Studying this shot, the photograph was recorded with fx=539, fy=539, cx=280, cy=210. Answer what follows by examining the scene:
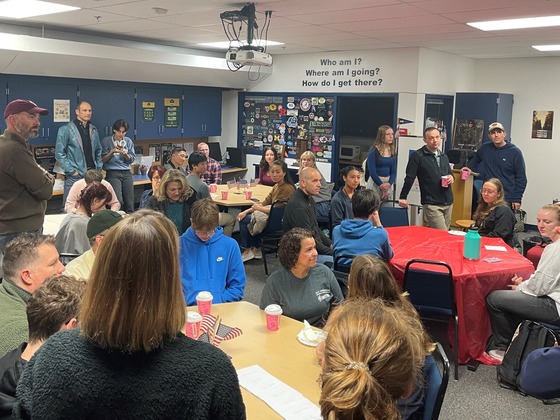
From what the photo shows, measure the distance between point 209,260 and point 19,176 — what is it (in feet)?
4.42

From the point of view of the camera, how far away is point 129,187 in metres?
7.79

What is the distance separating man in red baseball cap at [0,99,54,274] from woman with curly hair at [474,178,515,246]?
12.4 feet

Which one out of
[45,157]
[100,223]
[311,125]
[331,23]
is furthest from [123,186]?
[100,223]

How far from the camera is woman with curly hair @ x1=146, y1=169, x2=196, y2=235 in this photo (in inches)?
187

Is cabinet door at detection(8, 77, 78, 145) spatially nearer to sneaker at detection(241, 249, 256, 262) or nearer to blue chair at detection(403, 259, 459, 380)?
sneaker at detection(241, 249, 256, 262)

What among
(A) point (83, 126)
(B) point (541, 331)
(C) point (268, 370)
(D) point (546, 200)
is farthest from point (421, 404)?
(D) point (546, 200)

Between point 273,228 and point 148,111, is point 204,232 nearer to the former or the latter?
point 273,228

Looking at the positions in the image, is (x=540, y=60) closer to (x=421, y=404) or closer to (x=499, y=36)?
(x=499, y=36)

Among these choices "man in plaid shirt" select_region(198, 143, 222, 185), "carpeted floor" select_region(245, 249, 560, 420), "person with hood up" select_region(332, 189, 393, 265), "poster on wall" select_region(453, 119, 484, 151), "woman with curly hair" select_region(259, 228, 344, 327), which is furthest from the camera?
"poster on wall" select_region(453, 119, 484, 151)

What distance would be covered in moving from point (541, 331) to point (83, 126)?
614 centimetres

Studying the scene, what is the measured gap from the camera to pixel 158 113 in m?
8.81

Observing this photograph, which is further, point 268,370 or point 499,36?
point 499,36

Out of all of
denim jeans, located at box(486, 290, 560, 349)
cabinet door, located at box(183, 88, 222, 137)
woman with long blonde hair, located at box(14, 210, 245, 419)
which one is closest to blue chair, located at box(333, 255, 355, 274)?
denim jeans, located at box(486, 290, 560, 349)

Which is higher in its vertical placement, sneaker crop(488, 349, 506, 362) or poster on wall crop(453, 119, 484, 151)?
poster on wall crop(453, 119, 484, 151)
